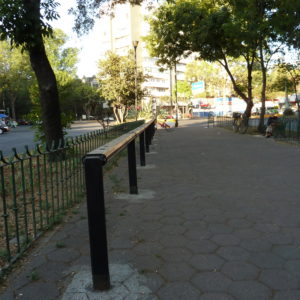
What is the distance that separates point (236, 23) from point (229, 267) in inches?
545

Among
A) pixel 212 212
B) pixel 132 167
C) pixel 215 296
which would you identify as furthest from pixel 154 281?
pixel 132 167

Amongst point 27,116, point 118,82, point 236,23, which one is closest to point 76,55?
point 118,82

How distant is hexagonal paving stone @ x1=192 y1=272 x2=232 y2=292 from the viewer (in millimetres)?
2521

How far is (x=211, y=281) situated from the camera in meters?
2.62

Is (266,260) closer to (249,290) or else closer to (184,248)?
(249,290)

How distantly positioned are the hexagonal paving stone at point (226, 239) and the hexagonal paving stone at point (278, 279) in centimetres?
61

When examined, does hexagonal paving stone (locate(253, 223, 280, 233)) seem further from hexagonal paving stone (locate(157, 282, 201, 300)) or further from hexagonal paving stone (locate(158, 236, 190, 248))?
hexagonal paving stone (locate(157, 282, 201, 300))


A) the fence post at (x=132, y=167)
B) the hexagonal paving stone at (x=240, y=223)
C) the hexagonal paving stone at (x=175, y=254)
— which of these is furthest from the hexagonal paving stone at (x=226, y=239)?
the fence post at (x=132, y=167)

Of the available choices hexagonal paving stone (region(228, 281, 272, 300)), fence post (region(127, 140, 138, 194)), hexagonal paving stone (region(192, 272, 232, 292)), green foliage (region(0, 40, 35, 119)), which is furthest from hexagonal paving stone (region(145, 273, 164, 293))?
green foliage (region(0, 40, 35, 119))

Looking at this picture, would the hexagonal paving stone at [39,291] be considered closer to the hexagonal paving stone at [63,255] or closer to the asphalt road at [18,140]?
the hexagonal paving stone at [63,255]

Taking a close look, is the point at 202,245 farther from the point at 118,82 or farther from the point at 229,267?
the point at 118,82

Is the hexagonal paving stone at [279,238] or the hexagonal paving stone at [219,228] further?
the hexagonal paving stone at [219,228]

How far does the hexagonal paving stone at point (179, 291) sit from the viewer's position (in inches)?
95.4

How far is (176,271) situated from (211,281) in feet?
1.03
